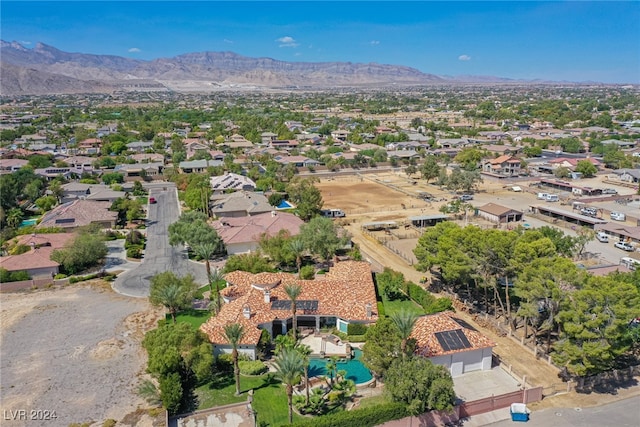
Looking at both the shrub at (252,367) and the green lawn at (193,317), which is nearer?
the shrub at (252,367)

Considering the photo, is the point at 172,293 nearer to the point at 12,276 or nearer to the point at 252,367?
the point at 252,367

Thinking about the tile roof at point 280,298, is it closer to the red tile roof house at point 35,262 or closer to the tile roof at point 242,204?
the red tile roof house at point 35,262

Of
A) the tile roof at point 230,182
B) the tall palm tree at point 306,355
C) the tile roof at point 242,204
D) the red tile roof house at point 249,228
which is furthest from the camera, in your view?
the tile roof at point 230,182

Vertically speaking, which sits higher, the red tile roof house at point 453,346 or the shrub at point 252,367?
the red tile roof house at point 453,346

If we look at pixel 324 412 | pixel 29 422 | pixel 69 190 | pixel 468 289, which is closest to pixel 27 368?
pixel 29 422

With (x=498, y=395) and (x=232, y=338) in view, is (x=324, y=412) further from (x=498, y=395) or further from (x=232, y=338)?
(x=498, y=395)

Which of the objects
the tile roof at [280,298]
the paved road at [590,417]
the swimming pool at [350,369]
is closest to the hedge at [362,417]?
the swimming pool at [350,369]
